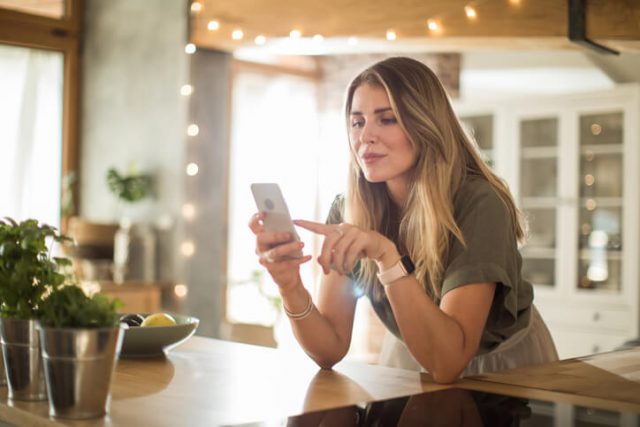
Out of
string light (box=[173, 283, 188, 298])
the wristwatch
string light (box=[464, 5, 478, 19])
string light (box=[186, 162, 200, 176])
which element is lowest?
string light (box=[173, 283, 188, 298])

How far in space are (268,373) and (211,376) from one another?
12cm

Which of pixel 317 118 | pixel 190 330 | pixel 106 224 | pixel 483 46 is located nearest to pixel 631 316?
pixel 483 46

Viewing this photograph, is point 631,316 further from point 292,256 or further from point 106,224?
point 292,256

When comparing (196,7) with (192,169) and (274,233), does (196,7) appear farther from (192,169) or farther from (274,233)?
(274,233)

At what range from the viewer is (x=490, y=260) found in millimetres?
1788

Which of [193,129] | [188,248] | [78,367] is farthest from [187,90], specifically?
[78,367]

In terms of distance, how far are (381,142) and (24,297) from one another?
0.91 metres

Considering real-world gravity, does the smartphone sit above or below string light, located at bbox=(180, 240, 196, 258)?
above

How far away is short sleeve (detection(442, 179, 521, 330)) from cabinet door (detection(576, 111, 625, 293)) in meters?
3.99

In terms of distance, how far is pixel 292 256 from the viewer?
1658mm

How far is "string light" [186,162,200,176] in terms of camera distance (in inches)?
216

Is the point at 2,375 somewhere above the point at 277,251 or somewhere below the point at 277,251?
below

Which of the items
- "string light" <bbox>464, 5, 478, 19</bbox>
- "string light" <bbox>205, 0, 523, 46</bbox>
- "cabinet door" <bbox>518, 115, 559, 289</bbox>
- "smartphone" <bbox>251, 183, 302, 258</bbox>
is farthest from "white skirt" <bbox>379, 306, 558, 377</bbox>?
"cabinet door" <bbox>518, 115, 559, 289</bbox>

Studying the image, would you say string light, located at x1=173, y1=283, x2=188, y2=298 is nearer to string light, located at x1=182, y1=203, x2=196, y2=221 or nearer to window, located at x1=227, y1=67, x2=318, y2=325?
string light, located at x1=182, y1=203, x2=196, y2=221
